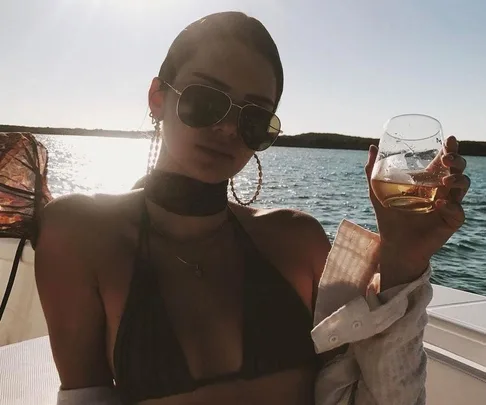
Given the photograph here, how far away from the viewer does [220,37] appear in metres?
1.77

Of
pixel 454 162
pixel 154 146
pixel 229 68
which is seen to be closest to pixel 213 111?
pixel 229 68

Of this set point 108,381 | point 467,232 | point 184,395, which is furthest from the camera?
point 467,232

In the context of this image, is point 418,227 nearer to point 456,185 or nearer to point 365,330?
point 456,185

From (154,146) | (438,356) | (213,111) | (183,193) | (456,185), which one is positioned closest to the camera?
(456,185)

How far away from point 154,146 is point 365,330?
3.12ft

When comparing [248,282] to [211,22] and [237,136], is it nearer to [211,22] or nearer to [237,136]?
[237,136]

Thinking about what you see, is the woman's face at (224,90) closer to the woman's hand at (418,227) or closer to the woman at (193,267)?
the woman at (193,267)

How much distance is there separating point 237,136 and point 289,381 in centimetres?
80

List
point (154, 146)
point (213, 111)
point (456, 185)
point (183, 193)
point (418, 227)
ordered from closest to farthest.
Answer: point (456, 185) < point (418, 227) < point (213, 111) < point (183, 193) < point (154, 146)

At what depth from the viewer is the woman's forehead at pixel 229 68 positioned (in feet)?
5.73

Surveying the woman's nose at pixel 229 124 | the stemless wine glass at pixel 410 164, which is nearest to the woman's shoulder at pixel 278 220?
the woman's nose at pixel 229 124

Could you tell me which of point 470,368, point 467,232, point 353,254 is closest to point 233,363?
point 353,254

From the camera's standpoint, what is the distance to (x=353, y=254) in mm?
1887

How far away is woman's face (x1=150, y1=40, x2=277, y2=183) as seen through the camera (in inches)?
68.6
